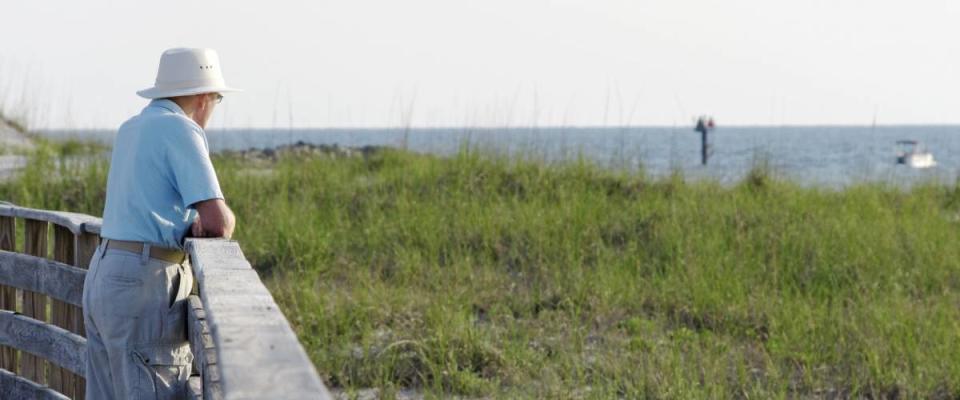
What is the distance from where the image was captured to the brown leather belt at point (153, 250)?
408 cm

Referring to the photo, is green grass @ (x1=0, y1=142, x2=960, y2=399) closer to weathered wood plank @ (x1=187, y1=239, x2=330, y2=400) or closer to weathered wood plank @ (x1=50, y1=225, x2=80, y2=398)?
weathered wood plank @ (x1=50, y1=225, x2=80, y2=398)

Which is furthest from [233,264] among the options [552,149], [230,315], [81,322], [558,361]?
[552,149]

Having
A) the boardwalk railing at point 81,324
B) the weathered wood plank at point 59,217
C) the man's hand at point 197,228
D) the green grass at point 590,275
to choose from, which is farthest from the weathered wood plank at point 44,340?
the green grass at point 590,275

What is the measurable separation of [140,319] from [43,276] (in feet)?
5.18

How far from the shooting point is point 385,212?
12.5 metres

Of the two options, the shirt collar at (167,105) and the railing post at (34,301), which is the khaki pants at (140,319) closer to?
the shirt collar at (167,105)

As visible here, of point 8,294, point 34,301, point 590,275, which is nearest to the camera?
point 34,301

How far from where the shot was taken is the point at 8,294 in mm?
6203

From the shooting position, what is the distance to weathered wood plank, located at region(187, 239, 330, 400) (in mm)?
2061

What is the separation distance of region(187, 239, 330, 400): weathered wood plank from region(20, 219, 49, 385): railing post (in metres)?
2.46

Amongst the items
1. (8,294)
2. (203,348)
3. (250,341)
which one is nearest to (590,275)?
(8,294)

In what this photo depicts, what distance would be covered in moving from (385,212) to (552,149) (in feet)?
A: 10.4

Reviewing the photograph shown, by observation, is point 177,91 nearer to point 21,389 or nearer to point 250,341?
point 250,341

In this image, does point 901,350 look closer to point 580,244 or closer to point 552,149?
point 580,244
